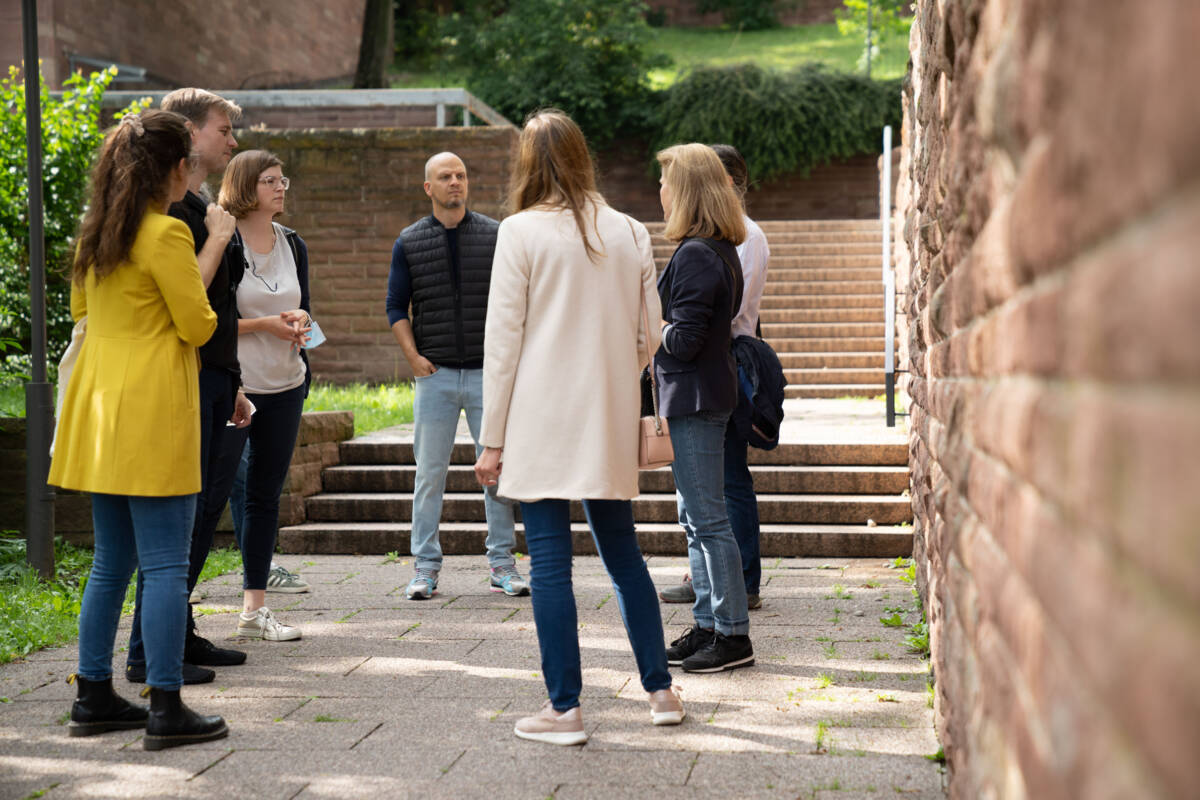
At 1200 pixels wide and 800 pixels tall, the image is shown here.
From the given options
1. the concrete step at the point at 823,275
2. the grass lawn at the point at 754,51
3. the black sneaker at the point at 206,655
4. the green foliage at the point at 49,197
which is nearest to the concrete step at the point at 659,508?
the black sneaker at the point at 206,655

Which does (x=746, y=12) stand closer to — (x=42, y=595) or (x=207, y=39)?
(x=207, y=39)

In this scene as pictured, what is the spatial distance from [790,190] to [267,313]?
19472 millimetres

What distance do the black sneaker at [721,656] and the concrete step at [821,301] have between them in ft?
28.5

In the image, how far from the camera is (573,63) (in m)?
24.3

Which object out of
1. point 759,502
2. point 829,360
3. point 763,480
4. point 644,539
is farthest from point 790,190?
point 644,539

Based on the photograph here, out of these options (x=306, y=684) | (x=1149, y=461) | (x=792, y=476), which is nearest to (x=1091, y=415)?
(x=1149, y=461)

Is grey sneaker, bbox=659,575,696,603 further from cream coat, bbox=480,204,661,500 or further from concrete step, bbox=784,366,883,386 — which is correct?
concrete step, bbox=784,366,883,386

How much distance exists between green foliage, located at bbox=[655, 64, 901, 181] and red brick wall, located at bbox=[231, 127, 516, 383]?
1104 centimetres

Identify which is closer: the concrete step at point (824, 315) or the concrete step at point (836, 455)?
the concrete step at point (836, 455)

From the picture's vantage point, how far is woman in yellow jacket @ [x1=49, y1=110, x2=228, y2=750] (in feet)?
11.6

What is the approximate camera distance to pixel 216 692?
426cm

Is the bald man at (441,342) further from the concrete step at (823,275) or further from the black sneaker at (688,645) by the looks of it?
the concrete step at (823,275)

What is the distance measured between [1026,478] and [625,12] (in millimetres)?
25661

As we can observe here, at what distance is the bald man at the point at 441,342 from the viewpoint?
5.80 m
